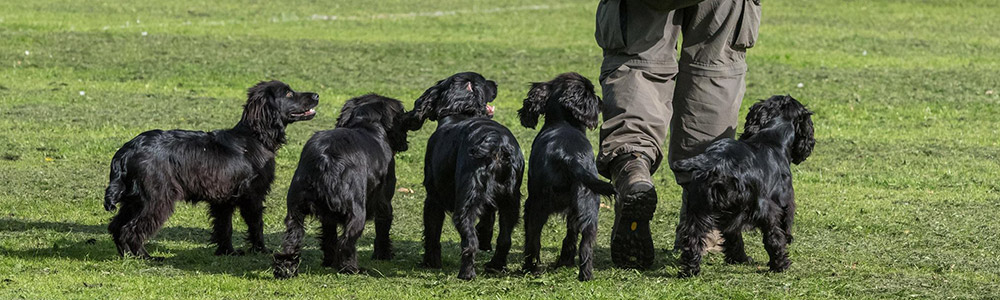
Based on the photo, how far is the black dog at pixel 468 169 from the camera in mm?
6508

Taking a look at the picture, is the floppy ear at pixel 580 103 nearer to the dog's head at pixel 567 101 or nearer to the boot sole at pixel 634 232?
the dog's head at pixel 567 101

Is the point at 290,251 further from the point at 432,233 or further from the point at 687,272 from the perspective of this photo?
the point at 687,272

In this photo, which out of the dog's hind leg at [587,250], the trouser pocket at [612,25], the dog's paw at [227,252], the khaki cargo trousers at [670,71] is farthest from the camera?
the dog's paw at [227,252]

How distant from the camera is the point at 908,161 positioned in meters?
11.5

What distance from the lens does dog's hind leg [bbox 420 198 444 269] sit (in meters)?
7.01

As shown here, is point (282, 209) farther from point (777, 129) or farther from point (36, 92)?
point (36, 92)

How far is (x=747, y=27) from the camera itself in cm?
732

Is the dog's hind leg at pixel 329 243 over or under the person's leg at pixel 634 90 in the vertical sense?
under

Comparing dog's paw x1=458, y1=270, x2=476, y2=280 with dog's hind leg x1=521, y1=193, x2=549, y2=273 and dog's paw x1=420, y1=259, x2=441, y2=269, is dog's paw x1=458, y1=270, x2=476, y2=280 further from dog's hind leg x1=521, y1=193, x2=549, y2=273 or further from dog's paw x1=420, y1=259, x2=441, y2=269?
dog's paw x1=420, y1=259, x2=441, y2=269

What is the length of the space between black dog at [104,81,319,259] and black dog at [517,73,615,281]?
5.82 ft

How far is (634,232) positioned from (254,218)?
235cm

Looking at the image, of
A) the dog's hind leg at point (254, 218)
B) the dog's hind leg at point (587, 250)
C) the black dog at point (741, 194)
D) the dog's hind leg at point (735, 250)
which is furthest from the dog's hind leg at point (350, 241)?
the dog's hind leg at point (735, 250)

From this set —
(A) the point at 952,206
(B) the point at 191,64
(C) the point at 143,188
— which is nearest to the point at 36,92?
(B) the point at 191,64

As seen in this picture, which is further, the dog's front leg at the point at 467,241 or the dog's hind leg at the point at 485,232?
the dog's hind leg at the point at 485,232
